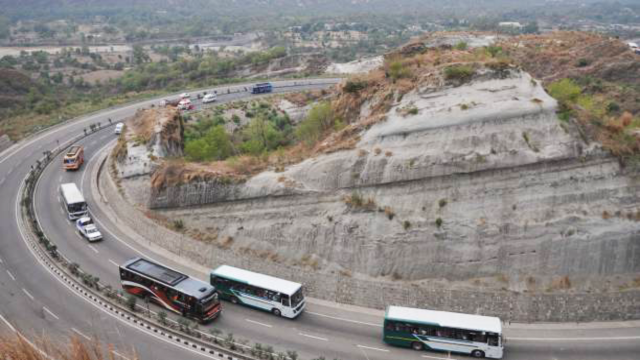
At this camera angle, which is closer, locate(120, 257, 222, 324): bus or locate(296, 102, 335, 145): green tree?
locate(120, 257, 222, 324): bus

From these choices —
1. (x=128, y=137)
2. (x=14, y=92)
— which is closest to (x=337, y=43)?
(x=14, y=92)

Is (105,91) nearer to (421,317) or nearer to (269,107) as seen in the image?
(269,107)

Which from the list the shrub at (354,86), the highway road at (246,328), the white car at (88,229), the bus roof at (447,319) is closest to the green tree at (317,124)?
the shrub at (354,86)

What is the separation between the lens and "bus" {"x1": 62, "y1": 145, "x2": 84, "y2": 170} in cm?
5484

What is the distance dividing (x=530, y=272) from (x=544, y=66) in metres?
47.8

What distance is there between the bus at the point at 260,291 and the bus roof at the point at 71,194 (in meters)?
18.0

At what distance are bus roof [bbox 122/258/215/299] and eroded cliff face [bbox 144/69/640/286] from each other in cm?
560

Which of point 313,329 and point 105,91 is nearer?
point 313,329

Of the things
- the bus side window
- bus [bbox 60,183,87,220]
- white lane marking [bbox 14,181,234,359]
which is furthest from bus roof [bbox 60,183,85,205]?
the bus side window

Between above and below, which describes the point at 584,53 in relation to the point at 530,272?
above

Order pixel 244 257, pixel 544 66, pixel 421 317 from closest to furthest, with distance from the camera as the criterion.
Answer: pixel 421 317 → pixel 244 257 → pixel 544 66

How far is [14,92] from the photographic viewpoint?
10781 centimetres

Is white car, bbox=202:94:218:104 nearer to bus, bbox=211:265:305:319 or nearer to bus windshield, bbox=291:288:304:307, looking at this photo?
bus, bbox=211:265:305:319

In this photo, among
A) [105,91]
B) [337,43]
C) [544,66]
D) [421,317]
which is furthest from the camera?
[337,43]
